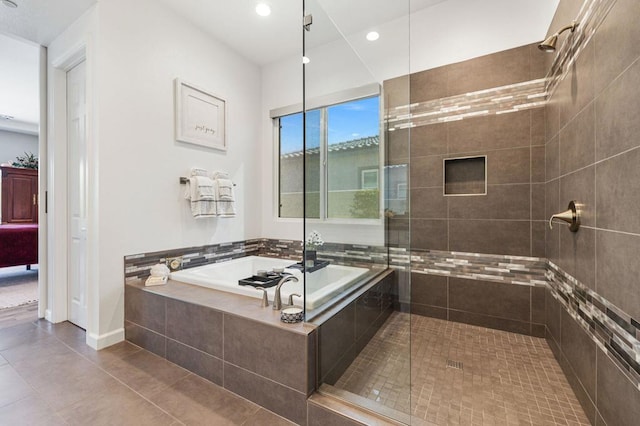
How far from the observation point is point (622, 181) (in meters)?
1.08

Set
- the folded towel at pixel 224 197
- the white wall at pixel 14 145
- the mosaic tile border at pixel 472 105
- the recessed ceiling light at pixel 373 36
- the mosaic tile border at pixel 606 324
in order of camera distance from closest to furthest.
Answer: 1. the mosaic tile border at pixel 606 324
2. the mosaic tile border at pixel 472 105
3. the recessed ceiling light at pixel 373 36
4. the folded towel at pixel 224 197
5. the white wall at pixel 14 145

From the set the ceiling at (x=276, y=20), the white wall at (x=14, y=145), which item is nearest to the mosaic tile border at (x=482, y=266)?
the ceiling at (x=276, y=20)

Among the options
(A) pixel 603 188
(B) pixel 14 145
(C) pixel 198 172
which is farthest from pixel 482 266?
(B) pixel 14 145

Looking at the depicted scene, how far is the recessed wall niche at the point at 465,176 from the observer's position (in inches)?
98.0

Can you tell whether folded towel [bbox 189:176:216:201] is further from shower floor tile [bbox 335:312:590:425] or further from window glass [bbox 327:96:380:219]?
shower floor tile [bbox 335:312:590:425]

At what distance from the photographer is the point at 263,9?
2.59 m

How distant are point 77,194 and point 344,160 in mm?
2412

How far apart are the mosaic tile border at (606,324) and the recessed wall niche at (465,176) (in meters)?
0.97

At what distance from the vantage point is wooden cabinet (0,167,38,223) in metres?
5.40

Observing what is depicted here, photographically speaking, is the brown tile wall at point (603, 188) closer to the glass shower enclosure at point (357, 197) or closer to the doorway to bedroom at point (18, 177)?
the glass shower enclosure at point (357, 197)

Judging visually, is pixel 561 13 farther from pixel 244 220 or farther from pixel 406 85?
pixel 244 220

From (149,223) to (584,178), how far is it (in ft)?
9.92

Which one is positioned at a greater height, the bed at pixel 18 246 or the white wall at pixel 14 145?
the white wall at pixel 14 145

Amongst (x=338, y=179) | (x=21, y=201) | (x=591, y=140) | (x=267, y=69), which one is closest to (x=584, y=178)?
(x=591, y=140)
